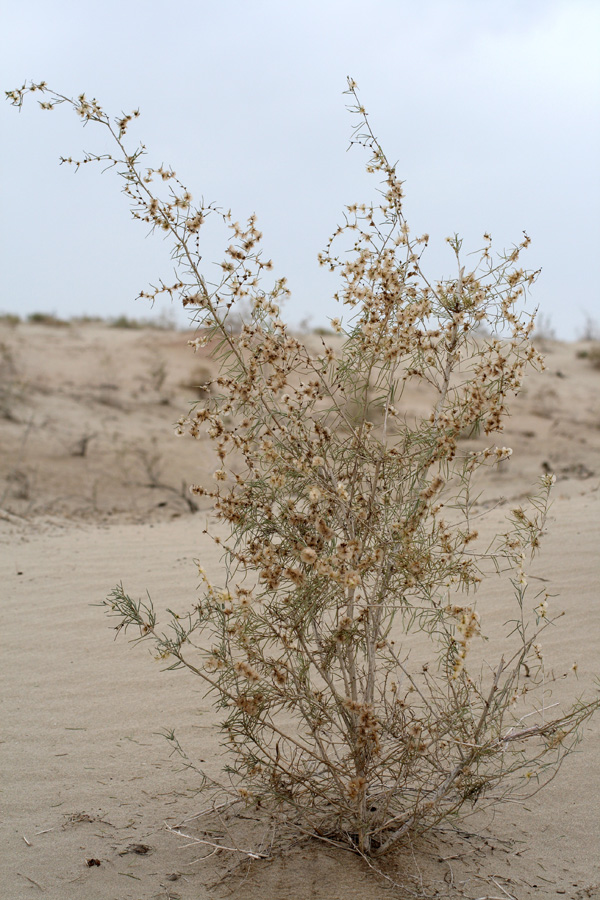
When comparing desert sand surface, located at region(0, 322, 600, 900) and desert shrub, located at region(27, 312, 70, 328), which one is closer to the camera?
desert sand surface, located at region(0, 322, 600, 900)

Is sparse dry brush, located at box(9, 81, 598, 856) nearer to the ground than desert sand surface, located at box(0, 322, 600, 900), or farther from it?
farther from it

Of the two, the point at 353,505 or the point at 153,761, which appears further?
the point at 153,761

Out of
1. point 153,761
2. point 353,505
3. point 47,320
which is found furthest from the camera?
point 47,320

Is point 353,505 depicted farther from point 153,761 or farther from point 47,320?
point 47,320

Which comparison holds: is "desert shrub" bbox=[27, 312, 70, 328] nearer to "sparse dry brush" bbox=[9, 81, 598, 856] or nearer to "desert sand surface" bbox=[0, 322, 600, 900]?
"desert sand surface" bbox=[0, 322, 600, 900]

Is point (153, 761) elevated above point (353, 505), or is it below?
below

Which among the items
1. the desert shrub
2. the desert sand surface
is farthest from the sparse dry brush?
the desert shrub

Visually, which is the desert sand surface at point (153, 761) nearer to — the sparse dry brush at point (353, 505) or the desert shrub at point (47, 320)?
the sparse dry brush at point (353, 505)

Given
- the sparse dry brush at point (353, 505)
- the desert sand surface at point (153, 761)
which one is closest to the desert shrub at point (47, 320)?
Answer: the desert sand surface at point (153, 761)

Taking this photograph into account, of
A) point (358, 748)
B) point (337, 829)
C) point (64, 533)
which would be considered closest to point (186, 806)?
point (337, 829)

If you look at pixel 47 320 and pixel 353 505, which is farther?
pixel 47 320

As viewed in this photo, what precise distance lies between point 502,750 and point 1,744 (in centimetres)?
202

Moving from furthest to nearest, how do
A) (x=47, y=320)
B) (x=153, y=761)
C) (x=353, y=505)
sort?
(x=47, y=320) < (x=153, y=761) < (x=353, y=505)

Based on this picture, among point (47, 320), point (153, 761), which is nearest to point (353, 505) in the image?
point (153, 761)
